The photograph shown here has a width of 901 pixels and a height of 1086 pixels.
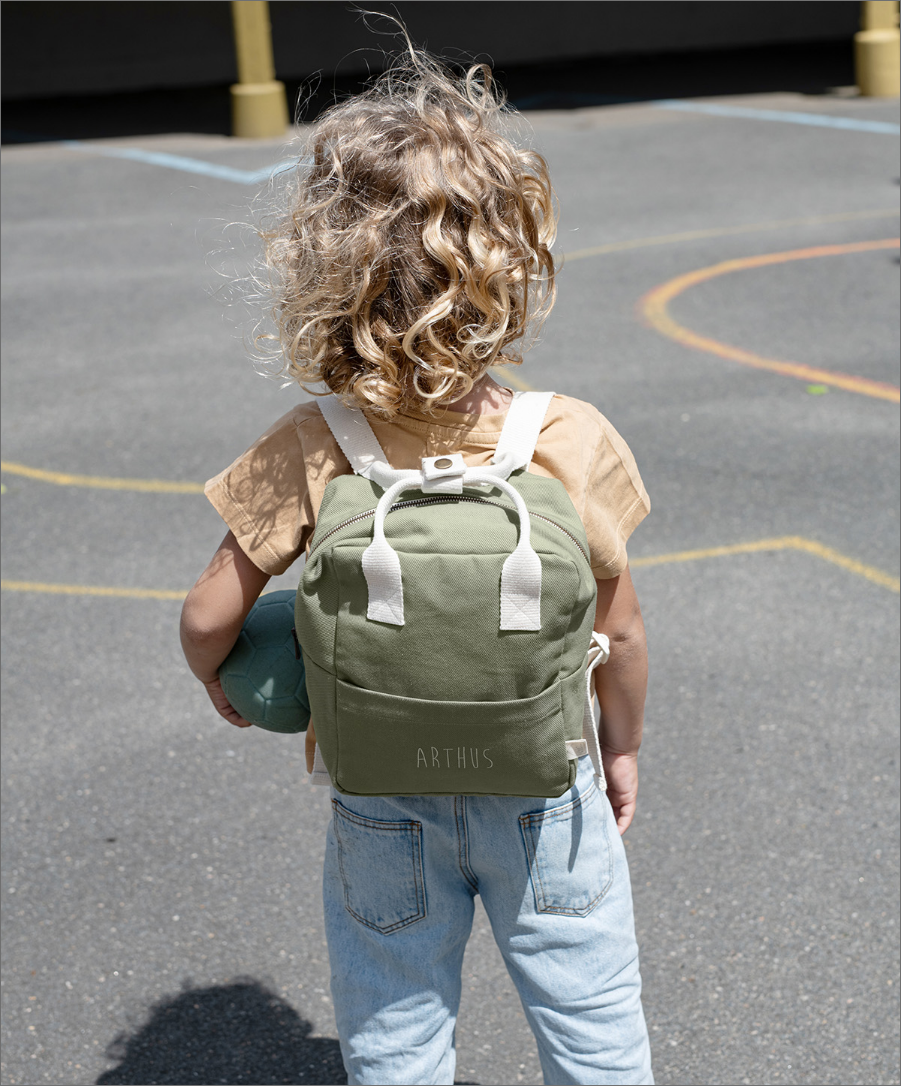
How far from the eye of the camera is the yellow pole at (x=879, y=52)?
15555mm

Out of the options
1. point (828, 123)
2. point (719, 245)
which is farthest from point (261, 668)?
point (828, 123)

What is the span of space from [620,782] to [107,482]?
4315mm

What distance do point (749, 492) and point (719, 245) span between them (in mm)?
4960

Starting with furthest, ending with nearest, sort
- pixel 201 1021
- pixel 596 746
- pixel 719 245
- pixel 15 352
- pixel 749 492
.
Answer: pixel 719 245, pixel 15 352, pixel 749 492, pixel 201 1021, pixel 596 746

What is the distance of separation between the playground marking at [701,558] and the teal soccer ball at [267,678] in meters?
2.80

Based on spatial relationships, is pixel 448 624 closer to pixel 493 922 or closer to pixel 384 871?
pixel 384 871

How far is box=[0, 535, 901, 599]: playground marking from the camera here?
4824 mm

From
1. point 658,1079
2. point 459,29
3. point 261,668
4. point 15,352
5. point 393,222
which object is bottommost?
point 658,1079

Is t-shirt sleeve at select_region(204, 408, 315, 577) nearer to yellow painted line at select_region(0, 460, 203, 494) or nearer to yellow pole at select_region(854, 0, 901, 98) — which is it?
yellow painted line at select_region(0, 460, 203, 494)

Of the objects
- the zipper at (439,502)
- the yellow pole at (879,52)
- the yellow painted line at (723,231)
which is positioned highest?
the yellow pole at (879,52)

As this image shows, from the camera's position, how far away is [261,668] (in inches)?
79.0

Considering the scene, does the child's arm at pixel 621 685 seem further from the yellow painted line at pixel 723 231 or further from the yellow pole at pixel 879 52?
the yellow pole at pixel 879 52

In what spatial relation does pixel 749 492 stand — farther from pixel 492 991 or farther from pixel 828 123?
pixel 828 123

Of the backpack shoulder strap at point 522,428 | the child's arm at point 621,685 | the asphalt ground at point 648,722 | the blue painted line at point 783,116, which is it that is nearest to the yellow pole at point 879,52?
the blue painted line at point 783,116
